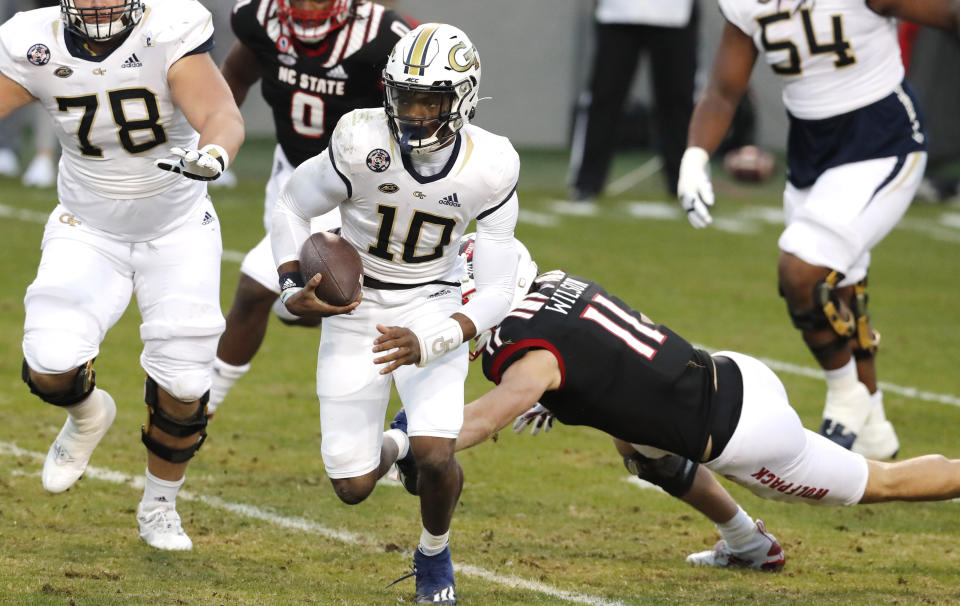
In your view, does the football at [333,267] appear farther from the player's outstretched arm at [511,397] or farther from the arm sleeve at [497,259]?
the player's outstretched arm at [511,397]

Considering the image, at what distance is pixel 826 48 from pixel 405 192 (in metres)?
2.39

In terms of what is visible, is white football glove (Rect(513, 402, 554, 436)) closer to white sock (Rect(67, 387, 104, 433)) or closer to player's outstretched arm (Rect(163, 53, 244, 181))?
player's outstretched arm (Rect(163, 53, 244, 181))

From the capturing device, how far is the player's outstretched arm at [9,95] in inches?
181

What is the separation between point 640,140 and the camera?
14.7 meters

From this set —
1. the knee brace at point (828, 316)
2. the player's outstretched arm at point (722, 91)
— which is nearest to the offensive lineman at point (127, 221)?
the player's outstretched arm at point (722, 91)

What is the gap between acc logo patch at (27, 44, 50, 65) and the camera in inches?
179

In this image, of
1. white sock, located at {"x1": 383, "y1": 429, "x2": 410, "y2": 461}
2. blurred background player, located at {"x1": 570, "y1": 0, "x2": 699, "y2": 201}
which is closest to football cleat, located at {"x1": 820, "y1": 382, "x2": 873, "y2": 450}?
white sock, located at {"x1": 383, "y1": 429, "x2": 410, "y2": 461}

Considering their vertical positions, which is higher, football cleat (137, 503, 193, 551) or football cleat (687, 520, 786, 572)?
football cleat (687, 520, 786, 572)

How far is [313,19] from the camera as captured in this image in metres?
5.54

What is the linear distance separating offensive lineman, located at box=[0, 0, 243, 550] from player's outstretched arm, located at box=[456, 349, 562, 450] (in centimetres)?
114

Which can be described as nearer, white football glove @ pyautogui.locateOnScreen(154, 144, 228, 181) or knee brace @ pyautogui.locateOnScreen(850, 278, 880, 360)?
white football glove @ pyautogui.locateOnScreen(154, 144, 228, 181)

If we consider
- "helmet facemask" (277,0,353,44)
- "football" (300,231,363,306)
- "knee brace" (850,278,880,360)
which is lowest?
"knee brace" (850,278,880,360)

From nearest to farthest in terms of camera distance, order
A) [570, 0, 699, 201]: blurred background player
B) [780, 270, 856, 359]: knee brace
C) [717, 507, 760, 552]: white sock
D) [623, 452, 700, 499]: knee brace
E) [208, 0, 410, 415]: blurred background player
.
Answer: [623, 452, 700, 499]: knee brace
[717, 507, 760, 552]: white sock
[208, 0, 410, 415]: blurred background player
[780, 270, 856, 359]: knee brace
[570, 0, 699, 201]: blurred background player

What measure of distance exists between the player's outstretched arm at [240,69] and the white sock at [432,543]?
7.54 ft
